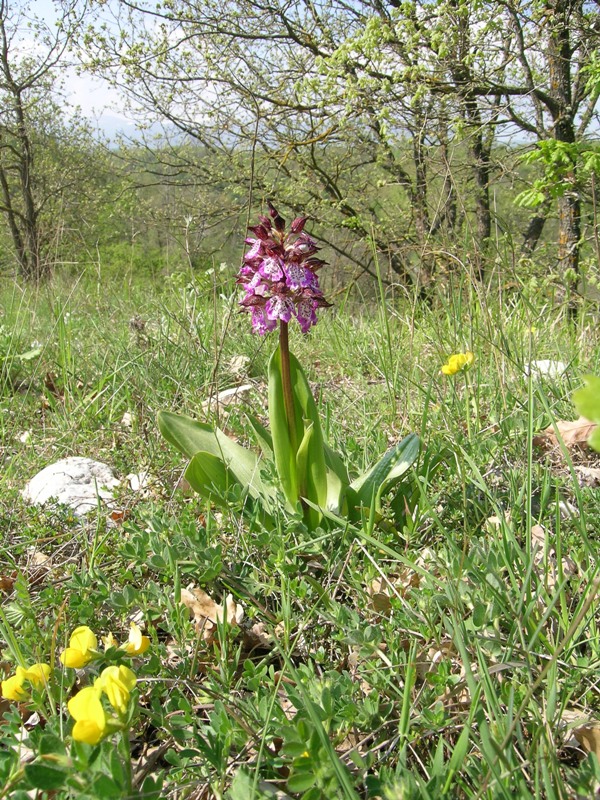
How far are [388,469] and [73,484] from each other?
1.09m

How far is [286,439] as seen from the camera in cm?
154

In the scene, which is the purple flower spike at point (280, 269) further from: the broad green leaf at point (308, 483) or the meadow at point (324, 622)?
the meadow at point (324, 622)

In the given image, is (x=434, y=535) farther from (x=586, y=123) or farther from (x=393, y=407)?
(x=586, y=123)

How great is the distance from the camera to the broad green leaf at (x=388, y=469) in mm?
1552

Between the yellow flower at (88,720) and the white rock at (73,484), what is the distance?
3.62 feet

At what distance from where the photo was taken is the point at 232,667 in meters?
1.17

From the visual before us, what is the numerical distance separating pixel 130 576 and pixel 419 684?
2.33 feet

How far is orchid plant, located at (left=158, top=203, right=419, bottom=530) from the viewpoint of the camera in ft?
4.68

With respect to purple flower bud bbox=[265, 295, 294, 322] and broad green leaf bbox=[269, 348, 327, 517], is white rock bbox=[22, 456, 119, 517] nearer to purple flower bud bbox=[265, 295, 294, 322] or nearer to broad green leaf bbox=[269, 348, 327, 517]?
broad green leaf bbox=[269, 348, 327, 517]

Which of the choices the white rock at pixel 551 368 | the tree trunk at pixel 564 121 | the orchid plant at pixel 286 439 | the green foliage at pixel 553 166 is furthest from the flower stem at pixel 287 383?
the tree trunk at pixel 564 121

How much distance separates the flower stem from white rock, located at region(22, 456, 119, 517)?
665 mm

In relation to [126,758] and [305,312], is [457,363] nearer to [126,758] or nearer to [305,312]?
[305,312]

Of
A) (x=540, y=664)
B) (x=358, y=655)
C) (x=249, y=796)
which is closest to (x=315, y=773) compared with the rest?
(x=249, y=796)

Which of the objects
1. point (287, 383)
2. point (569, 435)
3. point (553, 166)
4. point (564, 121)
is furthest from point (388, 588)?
point (564, 121)
